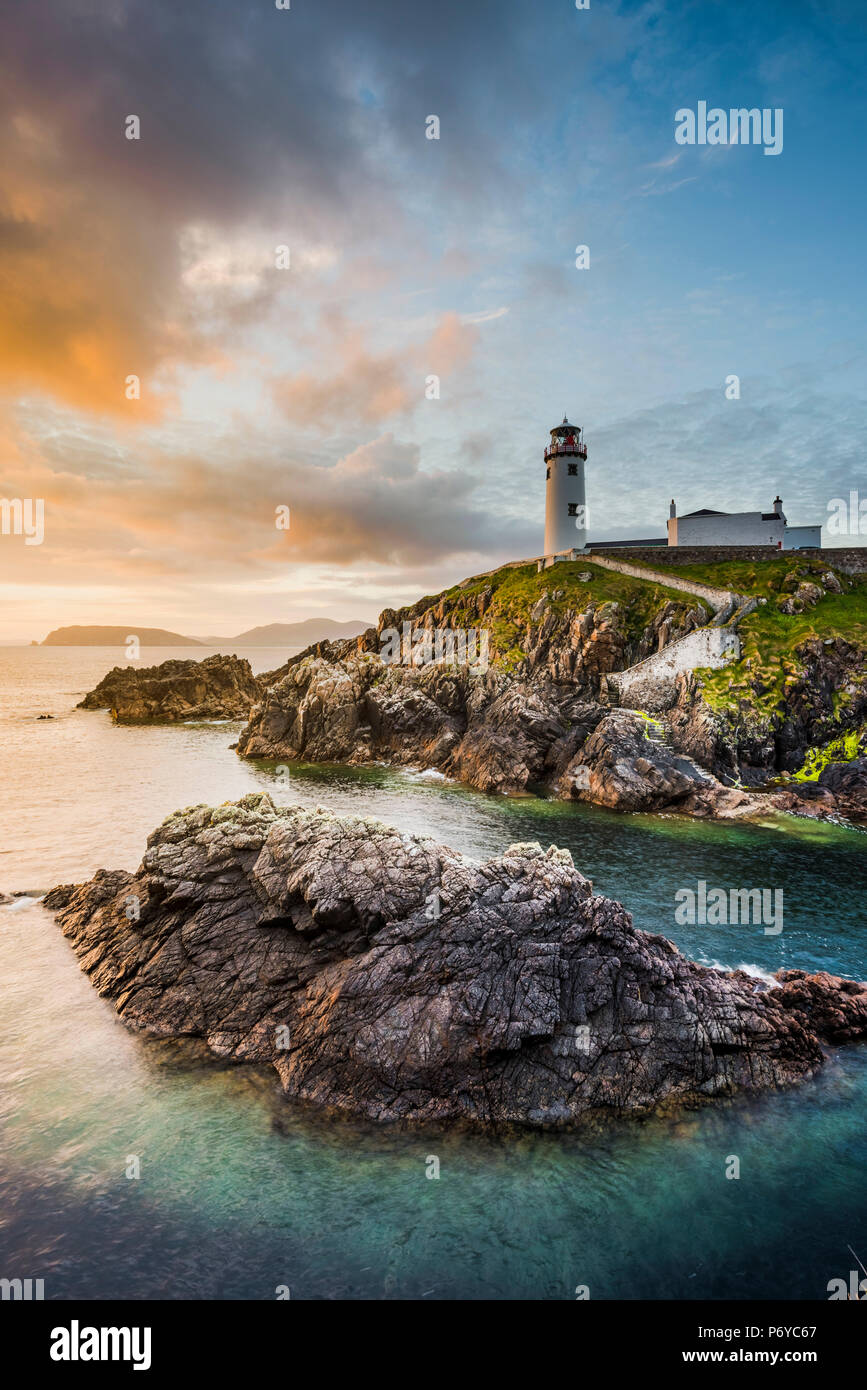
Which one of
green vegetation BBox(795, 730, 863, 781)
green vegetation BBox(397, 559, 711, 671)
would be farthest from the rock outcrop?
green vegetation BBox(795, 730, 863, 781)

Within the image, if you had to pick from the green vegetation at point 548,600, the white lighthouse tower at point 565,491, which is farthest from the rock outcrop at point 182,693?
the white lighthouse tower at point 565,491

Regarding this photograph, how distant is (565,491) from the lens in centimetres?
8938

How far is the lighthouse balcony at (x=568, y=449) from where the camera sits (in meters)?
86.5

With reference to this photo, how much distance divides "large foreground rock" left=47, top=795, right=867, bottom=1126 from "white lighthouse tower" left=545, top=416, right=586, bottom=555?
78.2 m

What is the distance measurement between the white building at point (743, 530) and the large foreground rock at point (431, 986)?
7755 centimetres

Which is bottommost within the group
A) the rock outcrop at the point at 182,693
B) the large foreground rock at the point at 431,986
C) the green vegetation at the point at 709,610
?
the large foreground rock at the point at 431,986

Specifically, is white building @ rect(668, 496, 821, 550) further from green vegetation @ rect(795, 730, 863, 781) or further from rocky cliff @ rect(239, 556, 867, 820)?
green vegetation @ rect(795, 730, 863, 781)

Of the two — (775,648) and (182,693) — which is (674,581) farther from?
(182,693)

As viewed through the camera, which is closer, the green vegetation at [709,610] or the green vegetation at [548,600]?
the green vegetation at [709,610]

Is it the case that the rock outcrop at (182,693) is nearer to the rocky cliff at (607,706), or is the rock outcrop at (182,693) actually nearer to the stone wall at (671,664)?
the rocky cliff at (607,706)

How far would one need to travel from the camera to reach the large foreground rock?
15.7m

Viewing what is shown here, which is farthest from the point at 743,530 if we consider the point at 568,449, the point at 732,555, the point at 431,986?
the point at 431,986

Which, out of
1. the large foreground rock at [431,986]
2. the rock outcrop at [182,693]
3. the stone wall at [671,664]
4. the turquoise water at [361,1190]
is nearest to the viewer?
the turquoise water at [361,1190]
